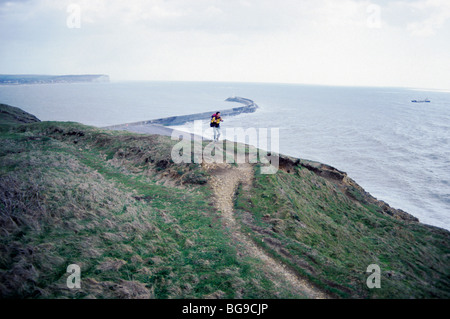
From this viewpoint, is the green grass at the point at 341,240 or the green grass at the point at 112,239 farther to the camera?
the green grass at the point at 341,240

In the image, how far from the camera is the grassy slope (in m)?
7.96

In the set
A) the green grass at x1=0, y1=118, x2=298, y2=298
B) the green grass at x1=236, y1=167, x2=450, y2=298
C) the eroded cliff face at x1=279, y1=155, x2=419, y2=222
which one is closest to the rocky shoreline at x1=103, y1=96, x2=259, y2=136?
the eroded cliff face at x1=279, y1=155, x2=419, y2=222

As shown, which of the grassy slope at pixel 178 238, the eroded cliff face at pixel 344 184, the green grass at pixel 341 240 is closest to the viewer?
the grassy slope at pixel 178 238

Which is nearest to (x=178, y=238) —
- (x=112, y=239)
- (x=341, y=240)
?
(x=112, y=239)

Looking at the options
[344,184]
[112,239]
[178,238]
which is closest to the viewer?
[112,239]

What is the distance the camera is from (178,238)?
10.9m

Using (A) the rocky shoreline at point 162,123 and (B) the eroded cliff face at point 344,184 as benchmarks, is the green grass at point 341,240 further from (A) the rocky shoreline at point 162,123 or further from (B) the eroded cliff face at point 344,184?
(A) the rocky shoreline at point 162,123

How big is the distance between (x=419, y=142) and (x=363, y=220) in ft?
156

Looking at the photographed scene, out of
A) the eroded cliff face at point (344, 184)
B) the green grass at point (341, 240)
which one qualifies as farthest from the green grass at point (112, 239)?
the eroded cliff face at point (344, 184)

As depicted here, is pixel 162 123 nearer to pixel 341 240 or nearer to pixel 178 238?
pixel 178 238

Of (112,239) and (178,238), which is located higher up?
(112,239)

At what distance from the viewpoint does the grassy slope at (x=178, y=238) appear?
7957mm

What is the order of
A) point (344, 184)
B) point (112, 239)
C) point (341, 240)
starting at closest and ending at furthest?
1. point (112, 239)
2. point (341, 240)
3. point (344, 184)
